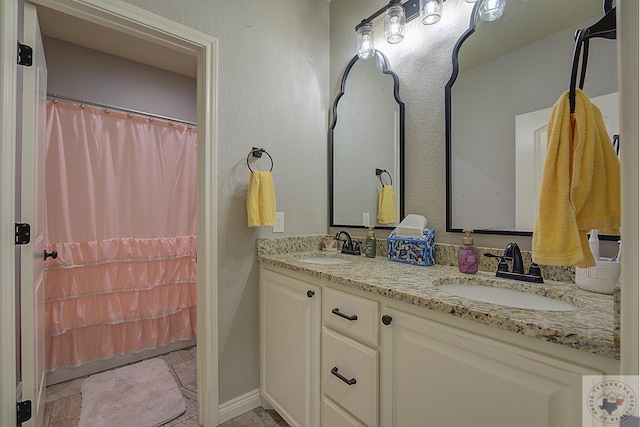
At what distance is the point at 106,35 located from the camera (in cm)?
207

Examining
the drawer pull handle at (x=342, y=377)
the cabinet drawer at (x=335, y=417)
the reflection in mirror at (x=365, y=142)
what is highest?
the reflection in mirror at (x=365, y=142)

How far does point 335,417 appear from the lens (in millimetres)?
1193

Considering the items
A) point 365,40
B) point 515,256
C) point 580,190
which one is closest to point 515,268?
point 515,256

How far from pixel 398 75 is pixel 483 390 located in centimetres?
155

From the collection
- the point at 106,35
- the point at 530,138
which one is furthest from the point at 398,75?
the point at 106,35

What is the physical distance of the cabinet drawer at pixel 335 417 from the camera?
112cm

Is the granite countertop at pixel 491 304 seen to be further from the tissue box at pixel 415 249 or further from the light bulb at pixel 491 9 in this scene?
the light bulb at pixel 491 9

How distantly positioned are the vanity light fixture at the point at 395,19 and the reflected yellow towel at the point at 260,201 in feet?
3.14

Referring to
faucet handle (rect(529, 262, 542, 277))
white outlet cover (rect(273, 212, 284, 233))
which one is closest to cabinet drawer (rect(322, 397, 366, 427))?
faucet handle (rect(529, 262, 542, 277))

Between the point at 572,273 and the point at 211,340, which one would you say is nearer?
the point at 572,273

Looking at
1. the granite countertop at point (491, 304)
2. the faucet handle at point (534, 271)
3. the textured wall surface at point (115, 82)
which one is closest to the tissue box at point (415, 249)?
the granite countertop at point (491, 304)

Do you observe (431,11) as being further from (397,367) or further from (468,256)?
(397,367)

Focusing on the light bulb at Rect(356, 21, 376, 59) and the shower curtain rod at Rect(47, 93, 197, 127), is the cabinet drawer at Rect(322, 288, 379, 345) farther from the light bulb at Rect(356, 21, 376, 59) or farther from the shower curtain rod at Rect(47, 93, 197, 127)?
the shower curtain rod at Rect(47, 93, 197, 127)

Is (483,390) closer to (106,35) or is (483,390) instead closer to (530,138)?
(530,138)
